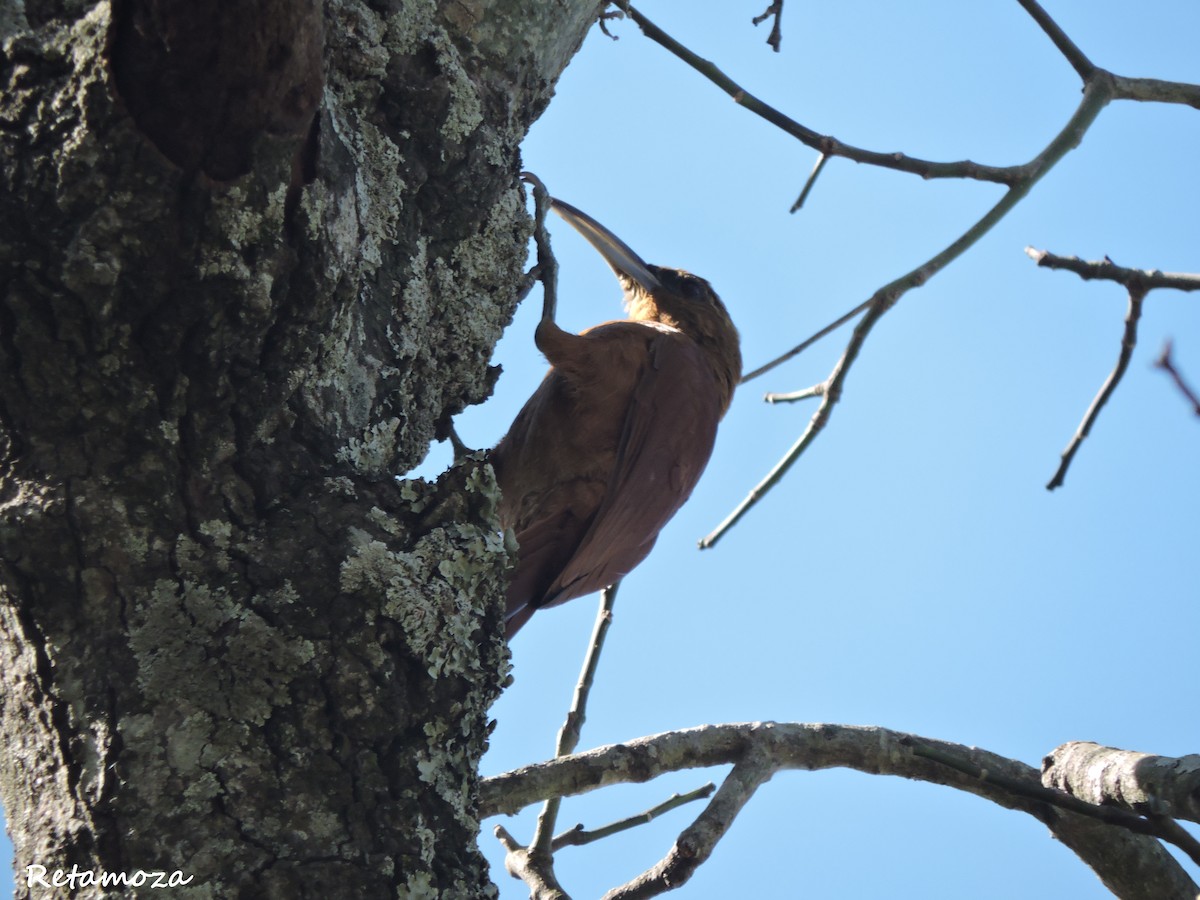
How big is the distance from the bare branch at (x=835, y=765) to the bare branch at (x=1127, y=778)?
165 millimetres

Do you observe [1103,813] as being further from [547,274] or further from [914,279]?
[547,274]

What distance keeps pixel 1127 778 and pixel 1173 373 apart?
2.07ft

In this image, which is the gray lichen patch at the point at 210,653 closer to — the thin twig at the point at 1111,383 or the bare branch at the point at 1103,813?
the bare branch at the point at 1103,813

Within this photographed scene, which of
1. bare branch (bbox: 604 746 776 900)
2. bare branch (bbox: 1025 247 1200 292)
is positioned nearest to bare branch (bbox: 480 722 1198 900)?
bare branch (bbox: 604 746 776 900)

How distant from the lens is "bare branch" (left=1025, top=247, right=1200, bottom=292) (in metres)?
2.08

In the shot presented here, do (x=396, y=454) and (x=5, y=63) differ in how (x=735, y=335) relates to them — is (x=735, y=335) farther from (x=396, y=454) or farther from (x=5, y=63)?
(x=5, y=63)

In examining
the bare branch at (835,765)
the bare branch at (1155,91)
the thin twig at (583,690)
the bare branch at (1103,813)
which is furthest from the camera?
the thin twig at (583,690)

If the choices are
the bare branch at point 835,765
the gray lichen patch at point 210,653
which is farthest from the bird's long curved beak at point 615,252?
the gray lichen patch at point 210,653

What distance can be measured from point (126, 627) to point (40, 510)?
0.17 meters

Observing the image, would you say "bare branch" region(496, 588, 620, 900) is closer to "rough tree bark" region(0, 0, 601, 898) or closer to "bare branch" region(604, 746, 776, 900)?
"bare branch" region(604, 746, 776, 900)

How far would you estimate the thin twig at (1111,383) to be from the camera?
215cm

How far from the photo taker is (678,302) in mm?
3959

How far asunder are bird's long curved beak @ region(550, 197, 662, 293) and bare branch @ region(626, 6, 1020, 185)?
42.7 inches

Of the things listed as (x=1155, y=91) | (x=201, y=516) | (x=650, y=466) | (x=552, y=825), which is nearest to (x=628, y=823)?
(x=552, y=825)
